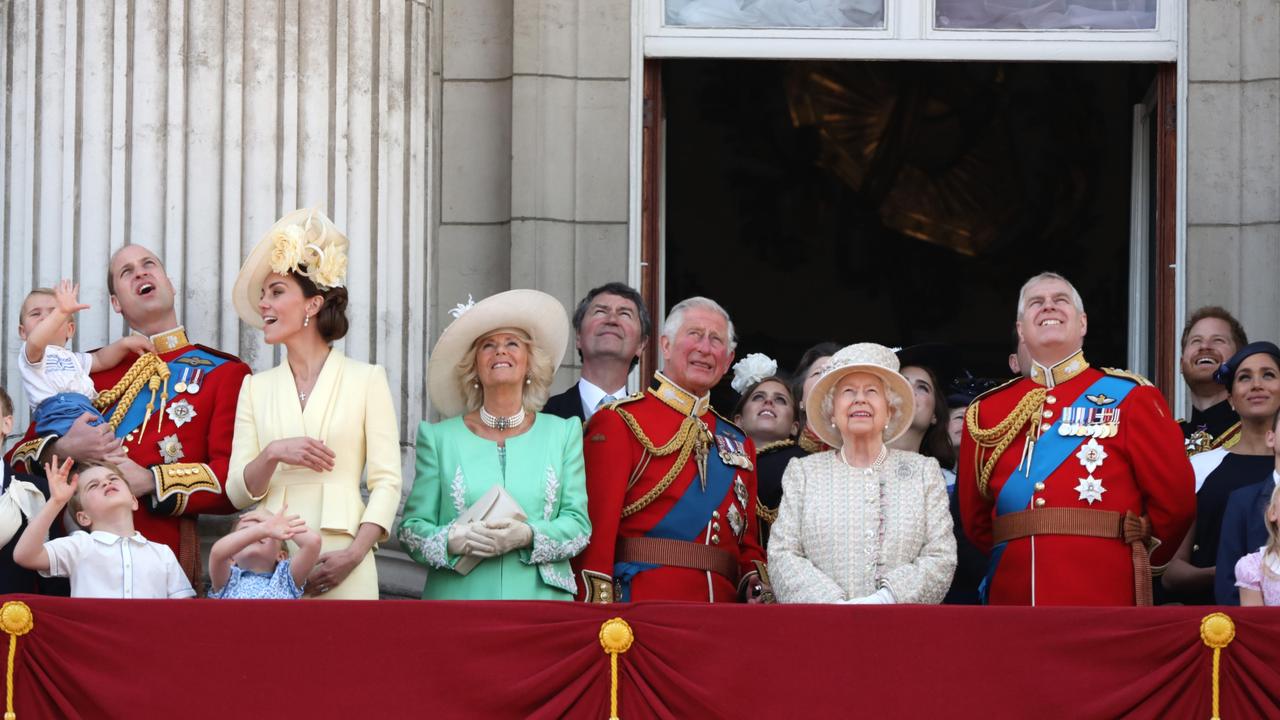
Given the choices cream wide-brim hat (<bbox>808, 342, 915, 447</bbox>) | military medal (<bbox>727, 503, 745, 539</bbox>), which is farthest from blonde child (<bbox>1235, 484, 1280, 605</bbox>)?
military medal (<bbox>727, 503, 745, 539</bbox>)

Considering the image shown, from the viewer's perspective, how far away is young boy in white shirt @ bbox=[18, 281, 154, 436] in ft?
23.9

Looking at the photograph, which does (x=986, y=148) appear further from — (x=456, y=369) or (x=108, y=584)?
(x=108, y=584)

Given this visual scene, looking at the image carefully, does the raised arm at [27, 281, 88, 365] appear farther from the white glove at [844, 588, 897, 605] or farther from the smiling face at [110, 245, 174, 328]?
the white glove at [844, 588, 897, 605]

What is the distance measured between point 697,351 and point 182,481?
173 centimetres

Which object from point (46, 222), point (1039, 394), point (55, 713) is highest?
point (46, 222)

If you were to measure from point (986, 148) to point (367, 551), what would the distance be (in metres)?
8.31

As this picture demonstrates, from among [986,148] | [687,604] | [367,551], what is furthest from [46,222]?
[986,148]

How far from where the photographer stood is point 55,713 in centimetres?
634

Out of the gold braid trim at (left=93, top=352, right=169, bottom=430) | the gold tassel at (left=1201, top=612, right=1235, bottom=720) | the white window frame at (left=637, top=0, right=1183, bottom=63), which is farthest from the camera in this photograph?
the white window frame at (left=637, top=0, right=1183, bottom=63)

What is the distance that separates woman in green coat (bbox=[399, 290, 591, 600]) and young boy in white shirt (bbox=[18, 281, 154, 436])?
1.12 metres

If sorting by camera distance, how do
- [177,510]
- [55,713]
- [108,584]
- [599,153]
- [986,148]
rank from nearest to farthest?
[55,713] < [108,584] < [177,510] < [599,153] < [986,148]

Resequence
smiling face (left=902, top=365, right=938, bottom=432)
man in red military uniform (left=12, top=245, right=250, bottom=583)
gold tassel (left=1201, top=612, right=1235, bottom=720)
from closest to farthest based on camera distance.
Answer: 1. gold tassel (left=1201, top=612, right=1235, bottom=720)
2. man in red military uniform (left=12, top=245, right=250, bottom=583)
3. smiling face (left=902, top=365, right=938, bottom=432)

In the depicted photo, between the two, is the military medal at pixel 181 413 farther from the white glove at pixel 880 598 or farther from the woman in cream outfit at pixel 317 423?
the white glove at pixel 880 598

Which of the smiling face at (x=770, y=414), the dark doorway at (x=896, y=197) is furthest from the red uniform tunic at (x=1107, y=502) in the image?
the dark doorway at (x=896, y=197)
